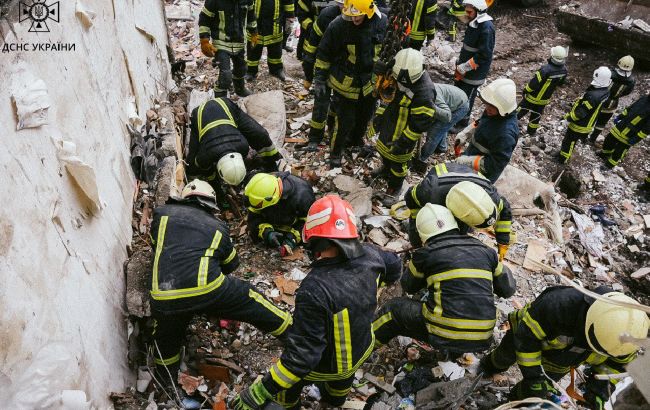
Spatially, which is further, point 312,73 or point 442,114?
point 312,73

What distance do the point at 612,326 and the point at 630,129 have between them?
530 centimetres

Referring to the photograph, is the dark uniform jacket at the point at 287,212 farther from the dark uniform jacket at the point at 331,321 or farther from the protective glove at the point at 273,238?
the dark uniform jacket at the point at 331,321

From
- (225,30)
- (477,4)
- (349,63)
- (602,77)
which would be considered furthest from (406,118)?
(602,77)

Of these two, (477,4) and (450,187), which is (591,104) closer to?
(477,4)

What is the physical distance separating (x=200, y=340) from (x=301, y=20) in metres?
4.87

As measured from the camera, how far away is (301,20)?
264 inches

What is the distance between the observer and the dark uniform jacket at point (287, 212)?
167 inches

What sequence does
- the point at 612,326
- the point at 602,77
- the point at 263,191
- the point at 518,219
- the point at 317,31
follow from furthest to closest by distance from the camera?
the point at 602,77 < the point at 518,219 < the point at 317,31 < the point at 263,191 < the point at 612,326

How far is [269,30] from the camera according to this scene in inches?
255

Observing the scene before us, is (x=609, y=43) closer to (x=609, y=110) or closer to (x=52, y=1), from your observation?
(x=609, y=110)

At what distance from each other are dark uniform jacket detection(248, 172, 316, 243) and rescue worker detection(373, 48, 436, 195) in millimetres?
1236

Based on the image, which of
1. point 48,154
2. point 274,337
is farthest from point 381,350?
point 48,154

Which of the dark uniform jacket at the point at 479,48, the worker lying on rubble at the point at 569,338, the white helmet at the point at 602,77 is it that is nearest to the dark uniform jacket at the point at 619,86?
the white helmet at the point at 602,77

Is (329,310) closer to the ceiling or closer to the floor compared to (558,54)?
closer to the floor
